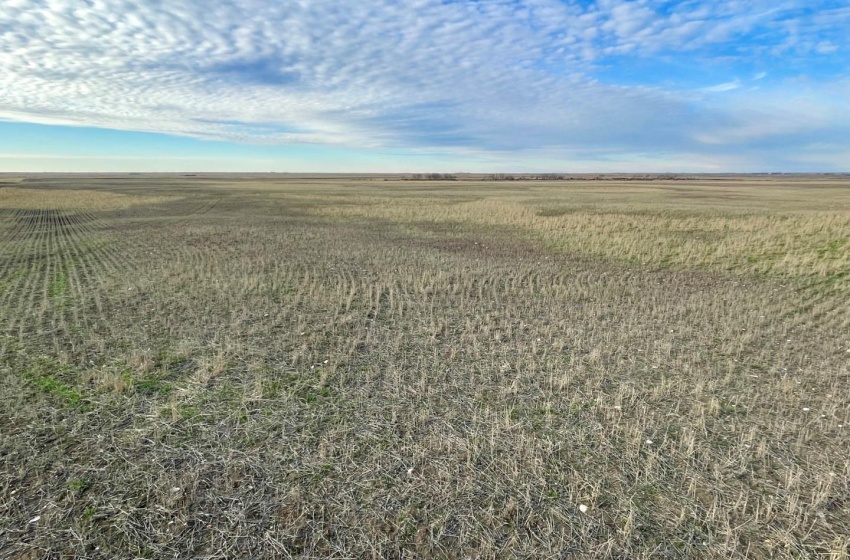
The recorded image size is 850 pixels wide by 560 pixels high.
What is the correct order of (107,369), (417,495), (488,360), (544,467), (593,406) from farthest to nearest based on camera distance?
(488,360), (107,369), (593,406), (544,467), (417,495)

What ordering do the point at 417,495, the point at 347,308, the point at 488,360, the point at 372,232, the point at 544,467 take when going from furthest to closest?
the point at 372,232, the point at 347,308, the point at 488,360, the point at 544,467, the point at 417,495

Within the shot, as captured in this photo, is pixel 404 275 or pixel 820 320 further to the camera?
pixel 404 275

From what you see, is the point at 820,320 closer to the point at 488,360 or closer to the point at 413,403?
the point at 488,360

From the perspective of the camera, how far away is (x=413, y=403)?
6.82m

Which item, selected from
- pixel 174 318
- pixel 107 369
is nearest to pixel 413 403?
pixel 107 369

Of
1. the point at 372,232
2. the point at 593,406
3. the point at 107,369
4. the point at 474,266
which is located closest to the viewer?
the point at 593,406

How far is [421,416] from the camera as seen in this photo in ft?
21.1

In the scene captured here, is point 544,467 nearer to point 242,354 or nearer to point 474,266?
point 242,354

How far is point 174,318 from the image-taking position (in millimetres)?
10703

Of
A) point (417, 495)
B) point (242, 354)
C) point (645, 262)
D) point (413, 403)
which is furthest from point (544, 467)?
point (645, 262)

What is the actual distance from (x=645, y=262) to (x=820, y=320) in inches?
298

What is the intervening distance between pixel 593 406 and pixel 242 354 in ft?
20.3

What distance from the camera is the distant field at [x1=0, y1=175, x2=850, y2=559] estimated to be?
4.36 m

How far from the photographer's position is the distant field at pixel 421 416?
436 cm
